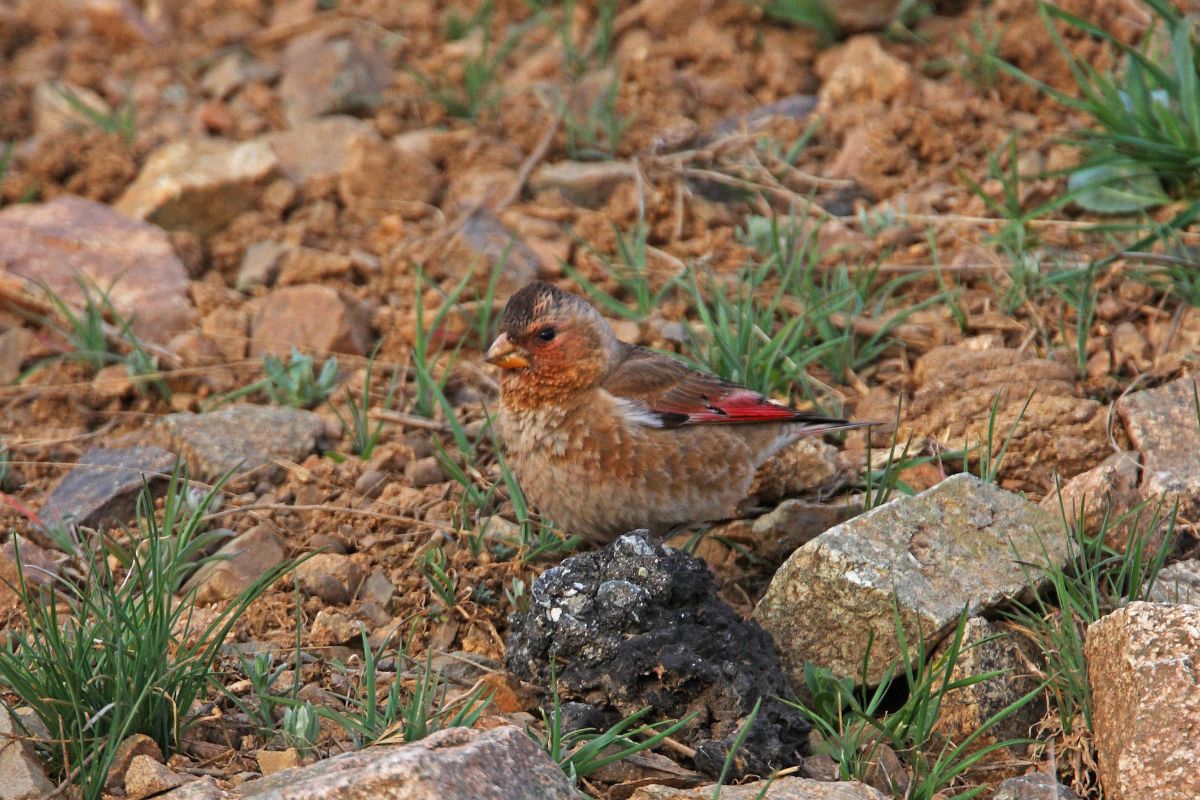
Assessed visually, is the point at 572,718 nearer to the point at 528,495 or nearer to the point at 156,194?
the point at 528,495

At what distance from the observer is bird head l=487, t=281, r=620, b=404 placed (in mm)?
4879

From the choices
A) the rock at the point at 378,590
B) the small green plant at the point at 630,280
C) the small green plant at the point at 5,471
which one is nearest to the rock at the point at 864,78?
the small green plant at the point at 630,280

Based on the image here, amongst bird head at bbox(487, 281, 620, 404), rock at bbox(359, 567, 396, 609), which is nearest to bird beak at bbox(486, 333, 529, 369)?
bird head at bbox(487, 281, 620, 404)

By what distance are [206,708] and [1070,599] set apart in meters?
2.34

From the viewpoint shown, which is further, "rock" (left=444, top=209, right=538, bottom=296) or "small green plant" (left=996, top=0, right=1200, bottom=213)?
"rock" (left=444, top=209, right=538, bottom=296)

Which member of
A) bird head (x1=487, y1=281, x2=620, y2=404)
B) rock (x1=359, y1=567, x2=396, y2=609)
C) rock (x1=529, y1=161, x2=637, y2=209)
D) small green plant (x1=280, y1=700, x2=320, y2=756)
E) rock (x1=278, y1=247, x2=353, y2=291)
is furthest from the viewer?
rock (x1=529, y1=161, x2=637, y2=209)

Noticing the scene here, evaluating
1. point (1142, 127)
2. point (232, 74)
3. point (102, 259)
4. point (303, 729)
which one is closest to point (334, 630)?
point (303, 729)

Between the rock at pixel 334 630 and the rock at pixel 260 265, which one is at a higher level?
the rock at pixel 260 265

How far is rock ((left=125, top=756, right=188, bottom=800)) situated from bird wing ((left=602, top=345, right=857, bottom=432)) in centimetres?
198

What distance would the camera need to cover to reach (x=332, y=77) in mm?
7641

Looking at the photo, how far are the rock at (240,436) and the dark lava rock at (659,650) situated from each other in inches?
64.7

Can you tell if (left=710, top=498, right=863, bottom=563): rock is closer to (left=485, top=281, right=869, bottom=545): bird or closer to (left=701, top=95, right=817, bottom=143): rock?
(left=485, top=281, right=869, bottom=545): bird

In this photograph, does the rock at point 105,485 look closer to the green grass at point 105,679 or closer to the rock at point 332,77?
the green grass at point 105,679

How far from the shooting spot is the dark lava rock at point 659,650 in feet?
12.0
